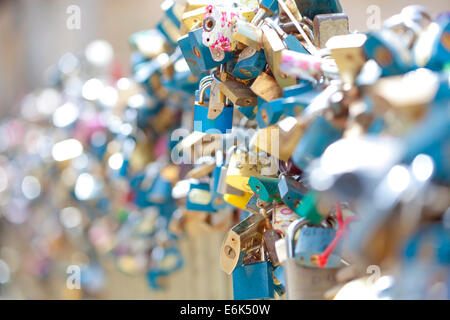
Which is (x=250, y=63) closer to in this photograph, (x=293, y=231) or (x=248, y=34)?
(x=248, y=34)

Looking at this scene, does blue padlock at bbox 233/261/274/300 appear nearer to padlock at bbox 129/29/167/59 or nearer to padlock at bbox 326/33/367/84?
padlock at bbox 326/33/367/84

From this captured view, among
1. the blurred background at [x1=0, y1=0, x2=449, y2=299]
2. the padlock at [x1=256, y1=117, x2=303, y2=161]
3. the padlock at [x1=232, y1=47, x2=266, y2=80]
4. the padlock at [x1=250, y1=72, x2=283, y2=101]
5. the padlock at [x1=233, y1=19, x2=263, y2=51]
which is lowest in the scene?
the blurred background at [x1=0, y1=0, x2=449, y2=299]

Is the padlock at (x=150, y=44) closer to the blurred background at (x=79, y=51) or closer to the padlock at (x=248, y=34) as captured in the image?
the blurred background at (x=79, y=51)

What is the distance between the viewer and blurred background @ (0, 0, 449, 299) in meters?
1.47

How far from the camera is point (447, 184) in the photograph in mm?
461

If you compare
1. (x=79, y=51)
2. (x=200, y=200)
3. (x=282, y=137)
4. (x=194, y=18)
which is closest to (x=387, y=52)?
(x=282, y=137)

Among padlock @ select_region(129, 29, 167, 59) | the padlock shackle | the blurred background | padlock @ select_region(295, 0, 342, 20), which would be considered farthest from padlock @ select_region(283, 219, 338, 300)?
padlock @ select_region(129, 29, 167, 59)

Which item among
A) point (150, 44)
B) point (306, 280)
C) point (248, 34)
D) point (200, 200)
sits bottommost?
point (200, 200)

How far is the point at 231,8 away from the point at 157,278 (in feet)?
3.02

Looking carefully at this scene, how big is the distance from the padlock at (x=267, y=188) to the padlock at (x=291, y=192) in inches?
1.9

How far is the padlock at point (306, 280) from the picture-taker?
59 centimetres

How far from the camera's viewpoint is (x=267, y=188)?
0.73 m

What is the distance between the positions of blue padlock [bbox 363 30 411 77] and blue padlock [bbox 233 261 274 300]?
32cm

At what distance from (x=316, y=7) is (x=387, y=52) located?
27 centimetres
